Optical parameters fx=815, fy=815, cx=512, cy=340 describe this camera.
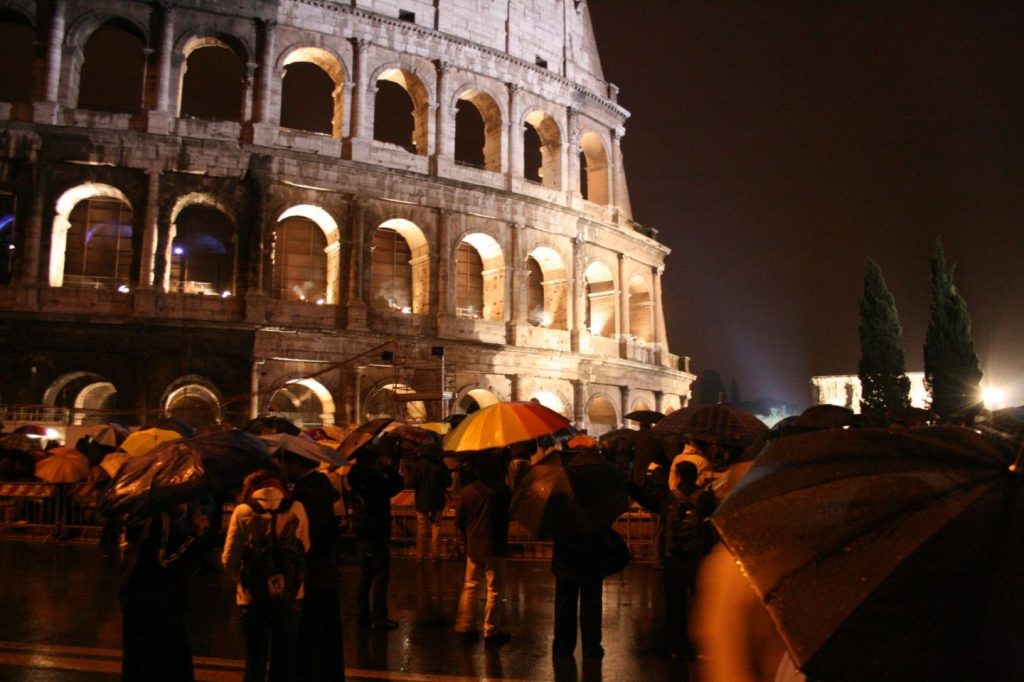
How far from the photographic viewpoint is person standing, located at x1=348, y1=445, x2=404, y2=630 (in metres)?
7.74

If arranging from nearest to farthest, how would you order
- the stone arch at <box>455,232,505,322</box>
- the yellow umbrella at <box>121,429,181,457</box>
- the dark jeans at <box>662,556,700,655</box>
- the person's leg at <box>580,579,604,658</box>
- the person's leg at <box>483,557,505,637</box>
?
the person's leg at <box>580,579,604,658</box>, the dark jeans at <box>662,556,700,655</box>, the person's leg at <box>483,557,505,637</box>, the yellow umbrella at <box>121,429,181,457</box>, the stone arch at <box>455,232,505,322</box>

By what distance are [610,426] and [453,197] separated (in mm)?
10541

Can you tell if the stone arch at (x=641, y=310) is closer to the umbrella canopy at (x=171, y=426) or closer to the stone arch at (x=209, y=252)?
the stone arch at (x=209, y=252)

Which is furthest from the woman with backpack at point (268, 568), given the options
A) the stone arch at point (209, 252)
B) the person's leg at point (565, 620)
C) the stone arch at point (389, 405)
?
the stone arch at point (209, 252)

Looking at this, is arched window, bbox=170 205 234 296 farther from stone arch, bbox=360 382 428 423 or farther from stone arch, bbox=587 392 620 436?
stone arch, bbox=587 392 620 436

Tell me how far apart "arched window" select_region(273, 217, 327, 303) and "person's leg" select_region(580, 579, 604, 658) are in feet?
67.2

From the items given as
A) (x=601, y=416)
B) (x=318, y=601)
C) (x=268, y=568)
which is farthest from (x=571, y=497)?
(x=601, y=416)

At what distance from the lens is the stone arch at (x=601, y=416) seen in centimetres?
3008

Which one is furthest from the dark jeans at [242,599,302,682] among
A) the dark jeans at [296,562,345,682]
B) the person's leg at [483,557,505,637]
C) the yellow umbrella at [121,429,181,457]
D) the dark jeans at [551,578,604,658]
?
the yellow umbrella at [121,429,181,457]

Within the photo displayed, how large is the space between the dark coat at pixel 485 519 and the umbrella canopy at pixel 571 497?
85 centimetres

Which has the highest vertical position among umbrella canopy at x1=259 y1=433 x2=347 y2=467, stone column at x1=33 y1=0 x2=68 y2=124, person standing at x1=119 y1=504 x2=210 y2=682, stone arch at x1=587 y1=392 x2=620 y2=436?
stone column at x1=33 y1=0 x2=68 y2=124

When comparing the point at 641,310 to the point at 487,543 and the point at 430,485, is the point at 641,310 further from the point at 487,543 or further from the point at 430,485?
the point at 487,543

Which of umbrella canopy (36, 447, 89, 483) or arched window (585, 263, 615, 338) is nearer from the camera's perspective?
umbrella canopy (36, 447, 89, 483)

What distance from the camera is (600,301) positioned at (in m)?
31.7
